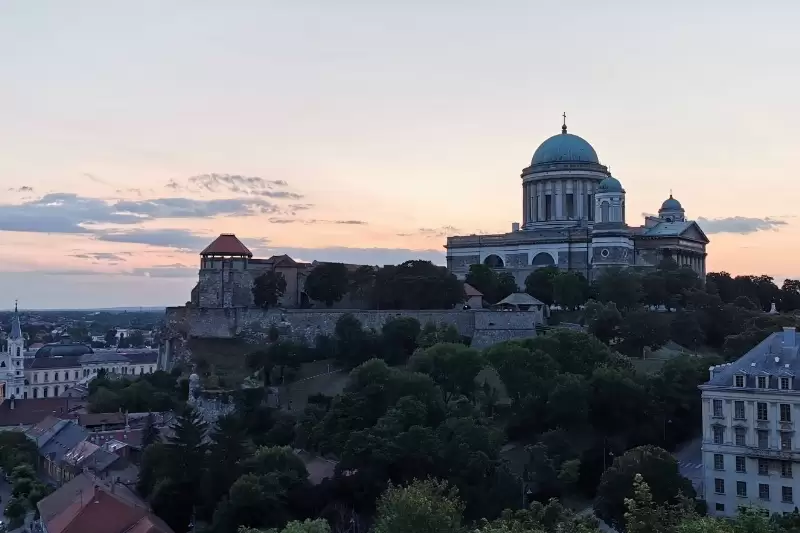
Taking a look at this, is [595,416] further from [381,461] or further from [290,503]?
[290,503]

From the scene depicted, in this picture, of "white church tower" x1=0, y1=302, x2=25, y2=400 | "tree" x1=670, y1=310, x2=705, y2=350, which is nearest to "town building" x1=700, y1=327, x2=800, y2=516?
"tree" x1=670, y1=310, x2=705, y2=350

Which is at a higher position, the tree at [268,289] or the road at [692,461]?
the tree at [268,289]

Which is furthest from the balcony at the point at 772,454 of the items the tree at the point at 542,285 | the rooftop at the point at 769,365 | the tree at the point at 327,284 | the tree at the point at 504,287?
the tree at the point at 327,284

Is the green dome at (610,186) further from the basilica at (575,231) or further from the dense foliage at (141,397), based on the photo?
the dense foliage at (141,397)

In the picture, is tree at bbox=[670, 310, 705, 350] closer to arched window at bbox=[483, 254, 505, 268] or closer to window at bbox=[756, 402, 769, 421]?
arched window at bbox=[483, 254, 505, 268]

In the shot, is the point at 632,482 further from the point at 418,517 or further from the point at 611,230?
the point at 611,230

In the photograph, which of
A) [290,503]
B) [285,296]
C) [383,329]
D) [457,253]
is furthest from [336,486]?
[457,253]
